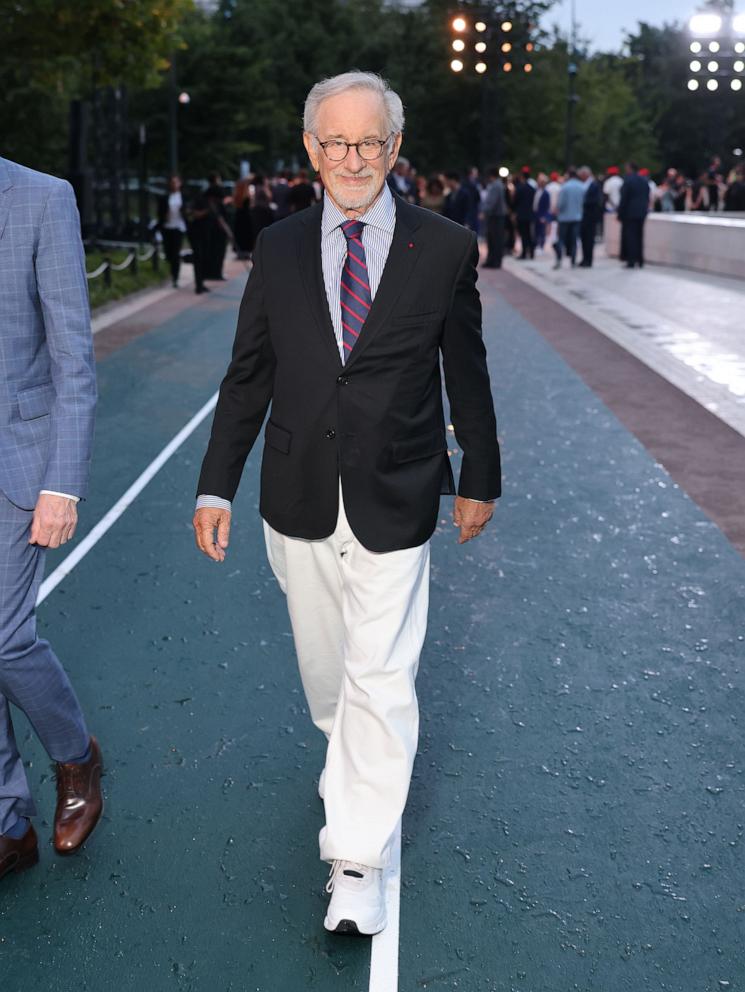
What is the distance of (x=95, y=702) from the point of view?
5090 mm

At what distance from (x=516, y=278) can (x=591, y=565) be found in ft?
65.2

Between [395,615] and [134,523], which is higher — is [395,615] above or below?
above

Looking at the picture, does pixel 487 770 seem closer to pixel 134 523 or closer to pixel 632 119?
pixel 134 523

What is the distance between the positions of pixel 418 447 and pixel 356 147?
Answer: 774 mm

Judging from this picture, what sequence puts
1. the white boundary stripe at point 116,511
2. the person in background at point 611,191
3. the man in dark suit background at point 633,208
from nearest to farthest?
the white boundary stripe at point 116,511 < the man in dark suit background at point 633,208 < the person in background at point 611,191

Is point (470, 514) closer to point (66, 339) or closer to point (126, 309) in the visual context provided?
point (66, 339)

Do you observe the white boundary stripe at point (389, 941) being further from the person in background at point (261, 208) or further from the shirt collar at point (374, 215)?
the person in background at point (261, 208)

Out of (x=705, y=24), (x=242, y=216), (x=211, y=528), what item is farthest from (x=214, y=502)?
(x=705, y=24)

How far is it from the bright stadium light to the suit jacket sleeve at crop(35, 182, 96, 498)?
33.9 metres

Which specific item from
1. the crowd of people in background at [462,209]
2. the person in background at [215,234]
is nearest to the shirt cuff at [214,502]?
the crowd of people in background at [462,209]

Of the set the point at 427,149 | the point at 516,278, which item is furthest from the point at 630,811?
the point at 427,149

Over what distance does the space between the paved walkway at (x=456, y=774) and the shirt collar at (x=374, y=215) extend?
1.81m

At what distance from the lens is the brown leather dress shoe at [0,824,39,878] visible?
3699 mm

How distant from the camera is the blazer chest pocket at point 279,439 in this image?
11.5 ft
